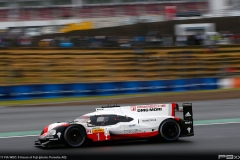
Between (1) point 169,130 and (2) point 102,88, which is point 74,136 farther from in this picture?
(2) point 102,88

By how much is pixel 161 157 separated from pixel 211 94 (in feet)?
58.2

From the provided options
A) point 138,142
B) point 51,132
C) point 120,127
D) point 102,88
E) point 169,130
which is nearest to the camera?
point 51,132

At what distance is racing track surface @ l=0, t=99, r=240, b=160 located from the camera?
4.37 metres

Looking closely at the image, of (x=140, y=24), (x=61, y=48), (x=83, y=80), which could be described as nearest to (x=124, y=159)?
(x=83, y=80)

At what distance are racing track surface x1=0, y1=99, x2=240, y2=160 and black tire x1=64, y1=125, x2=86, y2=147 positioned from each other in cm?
15

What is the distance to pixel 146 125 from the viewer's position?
9453 mm

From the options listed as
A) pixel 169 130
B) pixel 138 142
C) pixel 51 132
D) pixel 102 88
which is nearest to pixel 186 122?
pixel 169 130

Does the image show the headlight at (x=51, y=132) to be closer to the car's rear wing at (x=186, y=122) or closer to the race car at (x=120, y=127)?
the race car at (x=120, y=127)

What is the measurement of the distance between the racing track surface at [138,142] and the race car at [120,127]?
0.19 m

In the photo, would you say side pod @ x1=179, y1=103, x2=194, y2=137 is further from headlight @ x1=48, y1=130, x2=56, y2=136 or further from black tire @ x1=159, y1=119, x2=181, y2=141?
headlight @ x1=48, y1=130, x2=56, y2=136

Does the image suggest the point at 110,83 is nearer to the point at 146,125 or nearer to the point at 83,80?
the point at 83,80

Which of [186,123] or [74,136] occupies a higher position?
[186,123]

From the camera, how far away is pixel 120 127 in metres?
9.34

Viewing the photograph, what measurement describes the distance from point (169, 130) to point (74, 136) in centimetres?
202
